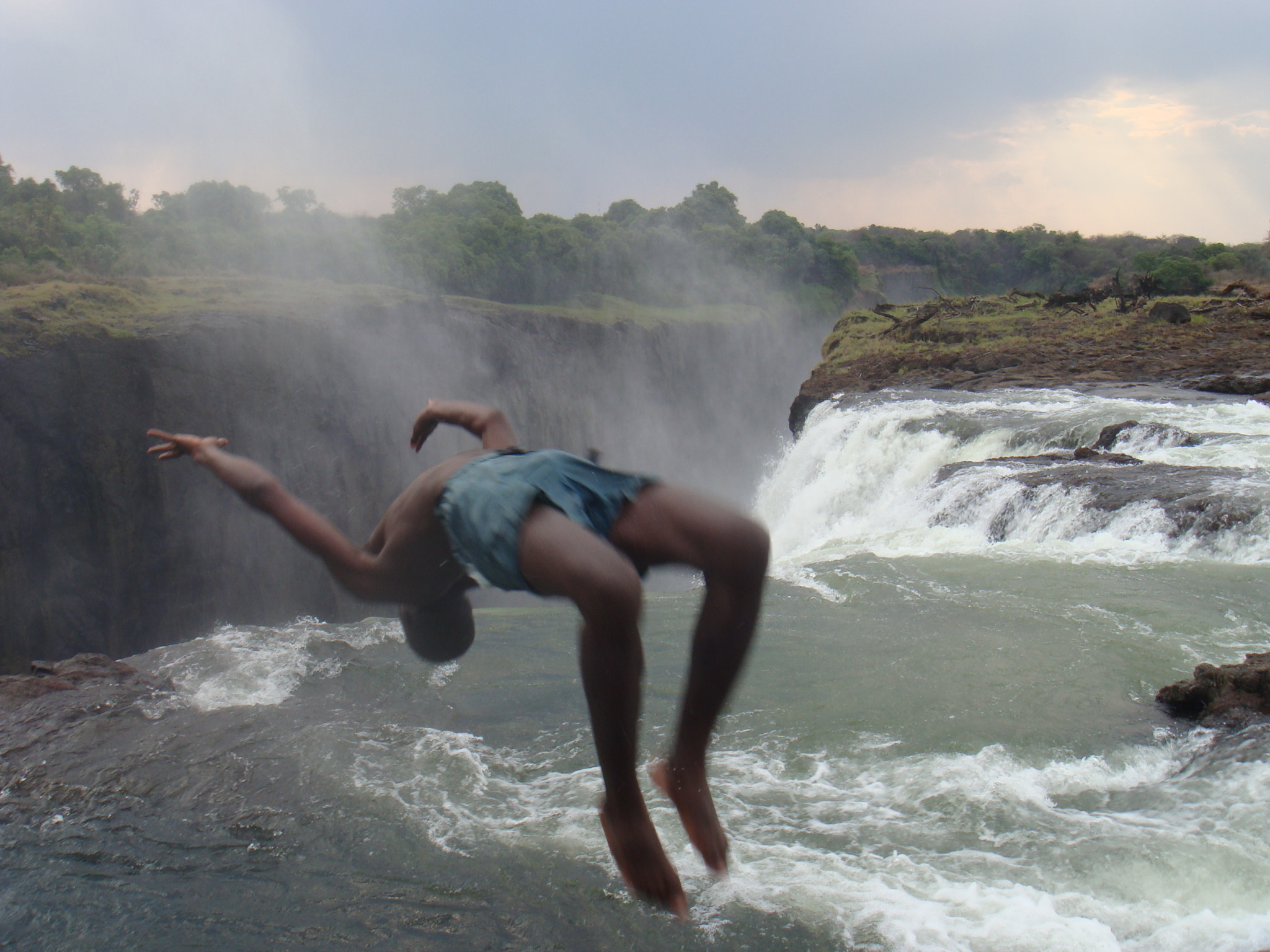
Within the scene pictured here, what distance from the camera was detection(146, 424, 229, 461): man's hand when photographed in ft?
7.64

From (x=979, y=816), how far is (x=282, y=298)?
22535 mm

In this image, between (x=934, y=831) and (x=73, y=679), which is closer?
(x=934, y=831)

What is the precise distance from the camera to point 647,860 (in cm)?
166

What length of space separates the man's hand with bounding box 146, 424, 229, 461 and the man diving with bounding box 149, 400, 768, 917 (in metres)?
0.71

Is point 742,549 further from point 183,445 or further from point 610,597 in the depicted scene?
point 183,445

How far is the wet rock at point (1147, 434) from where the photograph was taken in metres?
11.8

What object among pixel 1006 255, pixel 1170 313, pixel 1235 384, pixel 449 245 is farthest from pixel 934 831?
pixel 1006 255

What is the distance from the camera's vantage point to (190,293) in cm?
2166

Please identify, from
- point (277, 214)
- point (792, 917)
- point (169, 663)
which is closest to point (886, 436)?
point (169, 663)

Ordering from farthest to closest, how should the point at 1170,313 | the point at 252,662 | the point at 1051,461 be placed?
the point at 1170,313 → the point at 1051,461 → the point at 252,662

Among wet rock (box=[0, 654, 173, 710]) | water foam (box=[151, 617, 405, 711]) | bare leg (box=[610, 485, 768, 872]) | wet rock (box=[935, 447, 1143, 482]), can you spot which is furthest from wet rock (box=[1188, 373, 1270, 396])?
bare leg (box=[610, 485, 768, 872])

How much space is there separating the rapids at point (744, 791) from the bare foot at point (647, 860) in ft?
5.49

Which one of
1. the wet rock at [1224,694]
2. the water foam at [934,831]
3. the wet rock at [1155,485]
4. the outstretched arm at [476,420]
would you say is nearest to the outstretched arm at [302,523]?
the outstretched arm at [476,420]

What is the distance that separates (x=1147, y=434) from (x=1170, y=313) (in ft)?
30.4
